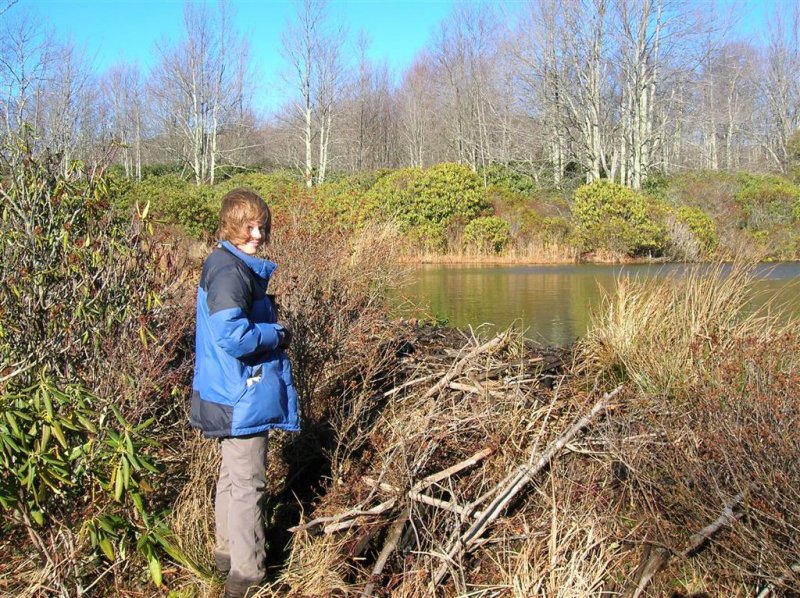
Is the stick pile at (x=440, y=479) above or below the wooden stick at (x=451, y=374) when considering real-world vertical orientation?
below

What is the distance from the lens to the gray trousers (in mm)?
2855

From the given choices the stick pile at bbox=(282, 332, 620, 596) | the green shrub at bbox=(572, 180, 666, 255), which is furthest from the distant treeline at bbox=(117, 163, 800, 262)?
the stick pile at bbox=(282, 332, 620, 596)

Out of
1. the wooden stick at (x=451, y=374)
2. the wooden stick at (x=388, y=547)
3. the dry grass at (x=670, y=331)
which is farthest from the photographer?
the dry grass at (x=670, y=331)

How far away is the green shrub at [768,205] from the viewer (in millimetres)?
24312

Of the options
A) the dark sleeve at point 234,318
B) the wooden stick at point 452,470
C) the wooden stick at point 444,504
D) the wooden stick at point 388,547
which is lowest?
the wooden stick at point 388,547

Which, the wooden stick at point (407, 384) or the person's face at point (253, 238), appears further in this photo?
the wooden stick at point (407, 384)

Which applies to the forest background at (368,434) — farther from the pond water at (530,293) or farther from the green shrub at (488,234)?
the green shrub at (488,234)

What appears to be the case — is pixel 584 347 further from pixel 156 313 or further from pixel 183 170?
pixel 183 170

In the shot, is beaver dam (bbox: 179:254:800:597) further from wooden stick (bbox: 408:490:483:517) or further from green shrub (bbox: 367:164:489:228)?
green shrub (bbox: 367:164:489:228)

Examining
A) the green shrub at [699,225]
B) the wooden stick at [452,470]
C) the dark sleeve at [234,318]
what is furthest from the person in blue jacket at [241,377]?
the green shrub at [699,225]

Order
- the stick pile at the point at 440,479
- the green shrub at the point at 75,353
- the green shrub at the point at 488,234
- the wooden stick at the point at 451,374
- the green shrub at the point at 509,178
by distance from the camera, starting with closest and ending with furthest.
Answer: the green shrub at the point at 75,353 → the stick pile at the point at 440,479 → the wooden stick at the point at 451,374 → the green shrub at the point at 488,234 → the green shrub at the point at 509,178

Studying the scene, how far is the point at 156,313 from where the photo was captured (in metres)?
3.91

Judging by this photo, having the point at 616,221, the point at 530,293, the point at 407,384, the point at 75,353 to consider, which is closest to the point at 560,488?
the point at 407,384

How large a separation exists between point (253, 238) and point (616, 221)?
18216 millimetres
